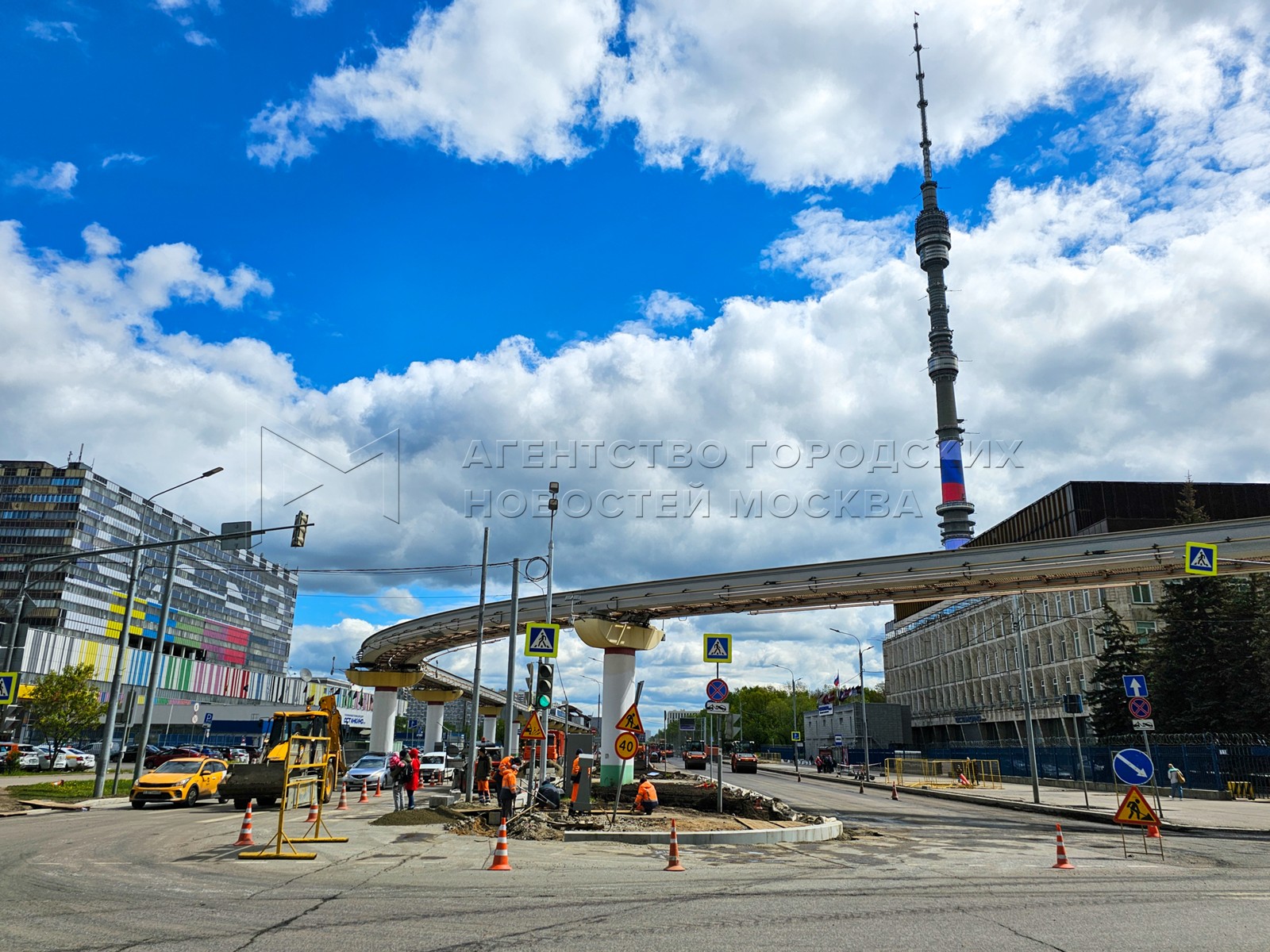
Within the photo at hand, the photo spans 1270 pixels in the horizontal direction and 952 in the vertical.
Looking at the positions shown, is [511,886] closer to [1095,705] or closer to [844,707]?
[1095,705]

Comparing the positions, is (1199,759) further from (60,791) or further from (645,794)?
(60,791)

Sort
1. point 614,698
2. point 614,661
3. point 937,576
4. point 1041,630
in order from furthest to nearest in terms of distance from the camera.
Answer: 1. point 1041,630
2. point 614,661
3. point 614,698
4. point 937,576

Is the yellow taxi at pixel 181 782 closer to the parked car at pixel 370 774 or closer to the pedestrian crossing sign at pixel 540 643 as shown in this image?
the parked car at pixel 370 774

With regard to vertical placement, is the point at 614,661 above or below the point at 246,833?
above

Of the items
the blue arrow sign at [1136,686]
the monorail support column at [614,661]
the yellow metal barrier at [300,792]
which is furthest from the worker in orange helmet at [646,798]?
the blue arrow sign at [1136,686]

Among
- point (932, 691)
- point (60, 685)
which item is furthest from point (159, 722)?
point (932, 691)

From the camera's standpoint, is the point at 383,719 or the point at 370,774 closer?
the point at 370,774

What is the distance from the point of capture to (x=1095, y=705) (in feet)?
188

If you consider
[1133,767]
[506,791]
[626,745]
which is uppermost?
[626,745]

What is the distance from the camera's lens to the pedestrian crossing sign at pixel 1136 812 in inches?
623

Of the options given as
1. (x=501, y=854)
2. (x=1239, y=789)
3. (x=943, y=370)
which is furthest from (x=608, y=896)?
(x=943, y=370)

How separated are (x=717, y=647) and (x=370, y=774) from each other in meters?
21.8

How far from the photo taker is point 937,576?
93.7 feet

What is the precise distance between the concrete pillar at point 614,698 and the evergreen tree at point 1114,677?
115 feet
